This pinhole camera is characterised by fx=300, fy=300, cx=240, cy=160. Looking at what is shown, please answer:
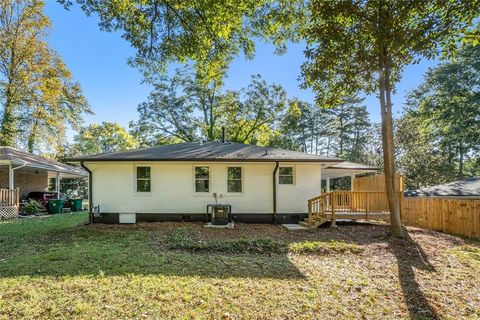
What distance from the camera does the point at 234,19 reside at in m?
7.73

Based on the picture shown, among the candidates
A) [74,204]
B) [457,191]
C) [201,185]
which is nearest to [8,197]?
[74,204]

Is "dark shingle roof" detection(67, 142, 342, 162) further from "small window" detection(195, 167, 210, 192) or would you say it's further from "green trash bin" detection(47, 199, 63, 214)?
"green trash bin" detection(47, 199, 63, 214)

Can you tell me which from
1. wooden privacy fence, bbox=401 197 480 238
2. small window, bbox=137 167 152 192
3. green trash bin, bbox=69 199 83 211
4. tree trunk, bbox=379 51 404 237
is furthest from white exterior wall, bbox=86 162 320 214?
green trash bin, bbox=69 199 83 211

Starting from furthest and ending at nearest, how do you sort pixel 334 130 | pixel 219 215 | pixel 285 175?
1. pixel 334 130
2. pixel 285 175
3. pixel 219 215

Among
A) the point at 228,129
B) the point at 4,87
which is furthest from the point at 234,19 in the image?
the point at 4,87

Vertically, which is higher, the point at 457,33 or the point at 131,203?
the point at 457,33

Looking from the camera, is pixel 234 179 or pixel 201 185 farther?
pixel 234 179

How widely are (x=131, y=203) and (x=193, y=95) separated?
59.0 ft

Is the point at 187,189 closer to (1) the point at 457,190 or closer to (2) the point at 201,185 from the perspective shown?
(2) the point at 201,185

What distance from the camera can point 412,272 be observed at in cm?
578

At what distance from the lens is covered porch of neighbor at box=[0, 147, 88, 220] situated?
1520cm

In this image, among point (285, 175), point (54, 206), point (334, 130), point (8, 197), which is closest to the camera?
point (285, 175)

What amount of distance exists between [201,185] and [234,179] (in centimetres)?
136

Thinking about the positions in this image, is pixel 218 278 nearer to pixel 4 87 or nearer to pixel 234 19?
pixel 234 19
